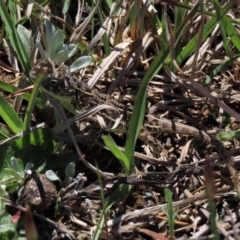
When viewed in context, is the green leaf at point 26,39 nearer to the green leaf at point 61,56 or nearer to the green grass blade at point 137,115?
the green leaf at point 61,56

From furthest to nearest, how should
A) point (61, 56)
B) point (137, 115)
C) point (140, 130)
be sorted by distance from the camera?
point (140, 130) < point (61, 56) < point (137, 115)

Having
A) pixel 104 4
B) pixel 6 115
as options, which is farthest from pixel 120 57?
pixel 6 115

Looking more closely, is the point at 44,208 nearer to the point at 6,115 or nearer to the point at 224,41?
the point at 6,115

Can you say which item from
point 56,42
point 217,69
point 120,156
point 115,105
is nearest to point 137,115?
point 120,156

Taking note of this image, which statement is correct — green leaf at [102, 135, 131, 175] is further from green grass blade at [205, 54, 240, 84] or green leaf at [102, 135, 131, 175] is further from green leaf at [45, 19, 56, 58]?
A: green grass blade at [205, 54, 240, 84]

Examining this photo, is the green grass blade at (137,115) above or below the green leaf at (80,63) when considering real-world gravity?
below

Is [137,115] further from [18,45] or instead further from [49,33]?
[18,45]

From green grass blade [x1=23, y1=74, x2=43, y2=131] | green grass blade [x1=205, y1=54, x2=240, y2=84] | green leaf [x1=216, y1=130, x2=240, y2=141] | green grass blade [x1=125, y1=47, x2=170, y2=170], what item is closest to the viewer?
green grass blade [x1=23, y1=74, x2=43, y2=131]

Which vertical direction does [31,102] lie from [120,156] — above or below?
above

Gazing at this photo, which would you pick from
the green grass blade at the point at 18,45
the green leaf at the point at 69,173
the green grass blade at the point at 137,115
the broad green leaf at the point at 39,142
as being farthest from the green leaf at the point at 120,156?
the green grass blade at the point at 18,45

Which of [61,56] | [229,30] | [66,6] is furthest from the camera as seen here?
[66,6]

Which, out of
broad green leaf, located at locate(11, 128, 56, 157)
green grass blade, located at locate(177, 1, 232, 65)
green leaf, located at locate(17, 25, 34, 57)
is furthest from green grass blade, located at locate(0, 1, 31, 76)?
green grass blade, located at locate(177, 1, 232, 65)
